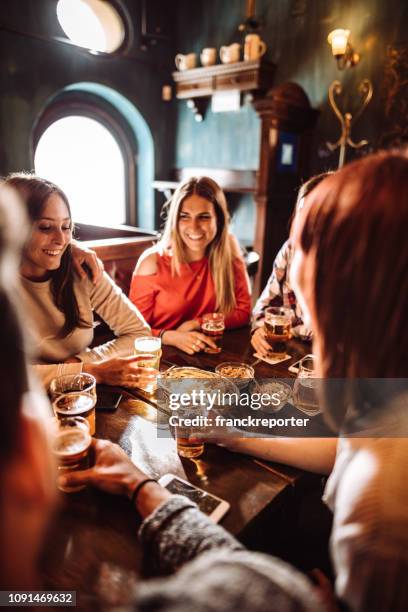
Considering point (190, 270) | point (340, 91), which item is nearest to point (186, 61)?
point (340, 91)

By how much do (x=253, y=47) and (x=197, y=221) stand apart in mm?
3562

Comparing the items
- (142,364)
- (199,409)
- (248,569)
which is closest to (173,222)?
(142,364)

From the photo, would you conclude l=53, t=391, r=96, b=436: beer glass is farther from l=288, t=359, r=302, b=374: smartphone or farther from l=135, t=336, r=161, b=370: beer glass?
l=288, t=359, r=302, b=374: smartphone

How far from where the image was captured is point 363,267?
0.69 meters

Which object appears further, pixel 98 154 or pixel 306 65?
pixel 98 154

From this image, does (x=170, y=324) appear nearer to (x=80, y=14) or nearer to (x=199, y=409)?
(x=199, y=409)

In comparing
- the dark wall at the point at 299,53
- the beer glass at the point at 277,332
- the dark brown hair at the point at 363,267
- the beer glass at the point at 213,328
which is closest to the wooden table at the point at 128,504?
the dark brown hair at the point at 363,267

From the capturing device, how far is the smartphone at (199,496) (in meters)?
0.91

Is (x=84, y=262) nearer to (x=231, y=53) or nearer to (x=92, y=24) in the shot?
(x=231, y=53)

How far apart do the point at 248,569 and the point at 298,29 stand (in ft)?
19.0

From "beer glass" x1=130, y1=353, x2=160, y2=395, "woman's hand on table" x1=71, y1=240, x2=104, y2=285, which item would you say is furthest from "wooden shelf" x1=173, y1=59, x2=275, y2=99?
"beer glass" x1=130, y1=353, x2=160, y2=395

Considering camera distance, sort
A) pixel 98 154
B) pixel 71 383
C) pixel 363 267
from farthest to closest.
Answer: pixel 98 154 < pixel 71 383 < pixel 363 267

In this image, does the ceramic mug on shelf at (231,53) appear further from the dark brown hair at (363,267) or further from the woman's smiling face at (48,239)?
the dark brown hair at (363,267)

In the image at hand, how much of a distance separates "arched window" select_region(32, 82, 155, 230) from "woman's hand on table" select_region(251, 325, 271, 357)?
389cm
